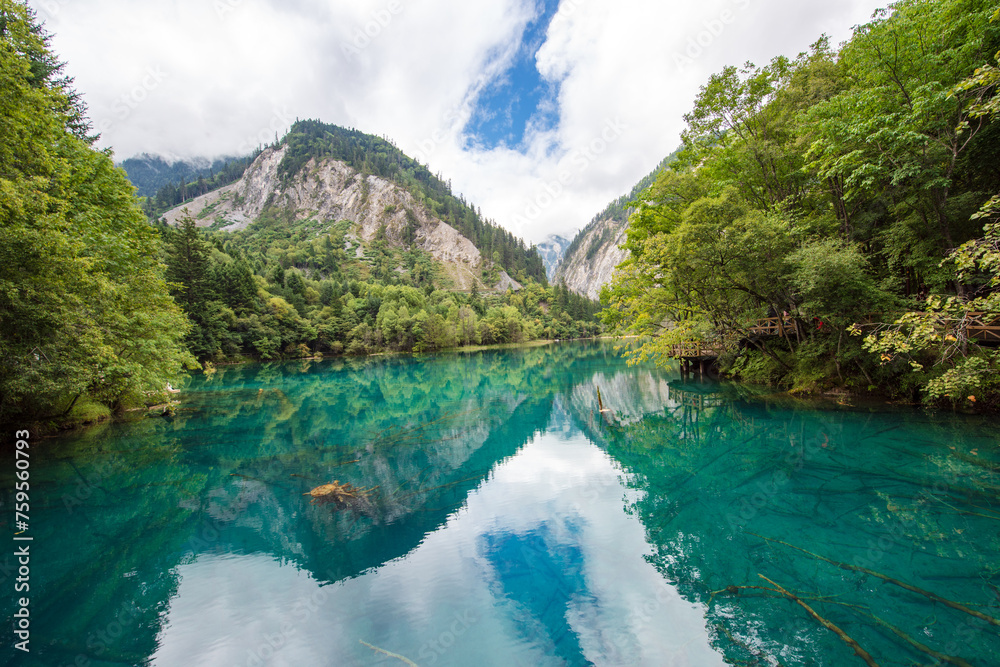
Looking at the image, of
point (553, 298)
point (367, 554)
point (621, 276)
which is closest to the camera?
point (367, 554)

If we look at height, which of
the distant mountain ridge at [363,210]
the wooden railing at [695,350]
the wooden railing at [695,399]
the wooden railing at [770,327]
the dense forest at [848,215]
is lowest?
the wooden railing at [695,399]

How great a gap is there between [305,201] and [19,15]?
171997 mm

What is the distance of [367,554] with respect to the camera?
720 cm

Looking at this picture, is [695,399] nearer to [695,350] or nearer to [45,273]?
[695,350]

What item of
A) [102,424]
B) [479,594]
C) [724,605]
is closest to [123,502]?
[479,594]

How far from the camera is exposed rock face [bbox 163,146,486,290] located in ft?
474

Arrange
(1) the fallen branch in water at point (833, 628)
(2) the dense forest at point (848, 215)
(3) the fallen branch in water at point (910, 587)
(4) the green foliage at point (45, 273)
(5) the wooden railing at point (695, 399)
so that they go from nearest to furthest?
(1) the fallen branch in water at point (833, 628), (3) the fallen branch in water at point (910, 587), (4) the green foliage at point (45, 273), (2) the dense forest at point (848, 215), (5) the wooden railing at point (695, 399)

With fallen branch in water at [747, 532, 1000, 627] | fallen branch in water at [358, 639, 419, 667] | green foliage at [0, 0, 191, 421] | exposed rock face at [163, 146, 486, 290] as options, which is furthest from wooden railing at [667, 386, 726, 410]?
exposed rock face at [163, 146, 486, 290]

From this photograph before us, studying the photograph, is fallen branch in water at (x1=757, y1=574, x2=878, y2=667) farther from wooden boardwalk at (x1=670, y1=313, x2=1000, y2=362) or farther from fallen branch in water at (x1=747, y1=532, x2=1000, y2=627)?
wooden boardwalk at (x1=670, y1=313, x2=1000, y2=362)

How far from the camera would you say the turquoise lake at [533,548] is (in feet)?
16.1

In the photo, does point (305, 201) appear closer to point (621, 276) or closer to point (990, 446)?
point (621, 276)

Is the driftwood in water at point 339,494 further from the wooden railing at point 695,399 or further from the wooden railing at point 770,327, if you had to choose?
the wooden railing at point 770,327

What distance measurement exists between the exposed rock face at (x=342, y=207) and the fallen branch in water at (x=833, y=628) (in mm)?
128443

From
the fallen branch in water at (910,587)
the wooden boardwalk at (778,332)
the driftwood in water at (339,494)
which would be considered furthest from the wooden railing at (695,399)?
the driftwood in water at (339,494)
